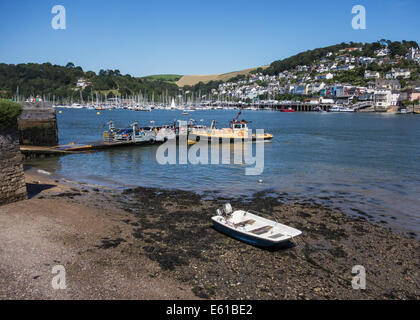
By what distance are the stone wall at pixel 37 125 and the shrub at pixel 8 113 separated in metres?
25.5

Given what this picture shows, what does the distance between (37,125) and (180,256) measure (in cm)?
3388

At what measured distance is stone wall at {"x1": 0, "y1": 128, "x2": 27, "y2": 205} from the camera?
14703 millimetres

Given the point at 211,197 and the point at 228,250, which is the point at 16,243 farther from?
the point at 211,197

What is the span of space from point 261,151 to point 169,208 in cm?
2737

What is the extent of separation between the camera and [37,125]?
38281mm

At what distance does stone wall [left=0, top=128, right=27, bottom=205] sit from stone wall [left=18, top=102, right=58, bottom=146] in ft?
82.4

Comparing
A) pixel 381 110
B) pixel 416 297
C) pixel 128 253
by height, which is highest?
pixel 381 110

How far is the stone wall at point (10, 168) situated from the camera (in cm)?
1470

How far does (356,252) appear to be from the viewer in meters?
13.2

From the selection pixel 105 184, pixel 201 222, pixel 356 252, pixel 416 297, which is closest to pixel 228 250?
pixel 201 222

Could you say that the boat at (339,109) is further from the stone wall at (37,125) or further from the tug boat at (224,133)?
the stone wall at (37,125)
